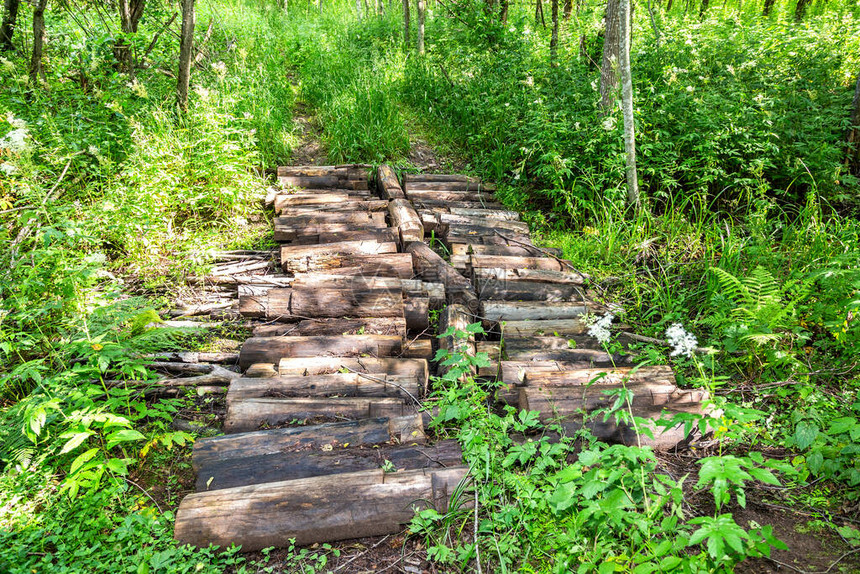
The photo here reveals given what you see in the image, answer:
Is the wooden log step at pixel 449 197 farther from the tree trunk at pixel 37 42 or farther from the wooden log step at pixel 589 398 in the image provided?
the tree trunk at pixel 37 42

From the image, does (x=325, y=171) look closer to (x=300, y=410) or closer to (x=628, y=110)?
(x=628, y=110)

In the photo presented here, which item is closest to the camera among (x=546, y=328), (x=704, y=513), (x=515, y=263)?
(x=704, y=513)

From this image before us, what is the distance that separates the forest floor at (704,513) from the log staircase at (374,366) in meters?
0.07

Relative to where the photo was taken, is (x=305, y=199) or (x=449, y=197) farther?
(x=449, y=197)

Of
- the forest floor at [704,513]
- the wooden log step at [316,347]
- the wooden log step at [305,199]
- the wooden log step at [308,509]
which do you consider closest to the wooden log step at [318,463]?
the wooden log step at [308,509]

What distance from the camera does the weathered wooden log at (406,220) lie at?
16.5ft

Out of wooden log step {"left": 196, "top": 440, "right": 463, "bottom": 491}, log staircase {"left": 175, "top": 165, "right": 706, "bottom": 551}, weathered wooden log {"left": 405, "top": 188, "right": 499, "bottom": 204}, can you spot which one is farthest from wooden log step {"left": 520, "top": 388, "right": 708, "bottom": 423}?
weathered wooden log {"left": 405, "top": 188, "right": 499, "bottom": 204}

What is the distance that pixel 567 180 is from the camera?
601 cm

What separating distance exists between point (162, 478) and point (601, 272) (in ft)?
13.4

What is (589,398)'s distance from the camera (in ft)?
10.1

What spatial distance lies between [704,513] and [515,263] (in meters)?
2.75

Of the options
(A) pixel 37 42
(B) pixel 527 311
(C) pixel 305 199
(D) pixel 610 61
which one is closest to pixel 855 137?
(D) pixel 610 61

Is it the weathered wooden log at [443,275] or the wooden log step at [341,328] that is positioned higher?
the weathered wooden log at [443,275]

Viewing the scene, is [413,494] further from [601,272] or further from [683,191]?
[683,191]
